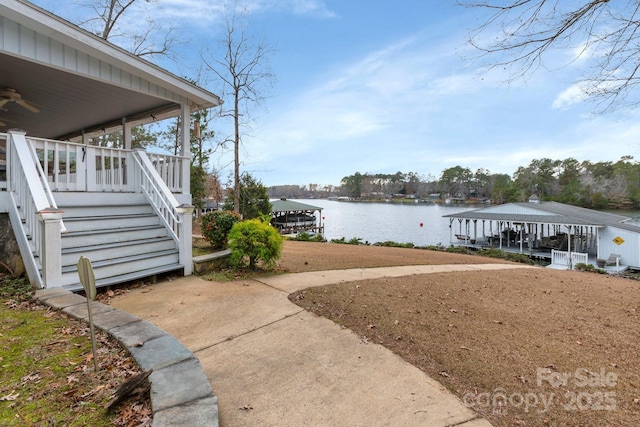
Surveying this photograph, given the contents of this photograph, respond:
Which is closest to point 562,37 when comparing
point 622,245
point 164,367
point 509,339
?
point 509,339

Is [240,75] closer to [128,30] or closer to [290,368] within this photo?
[128,30]

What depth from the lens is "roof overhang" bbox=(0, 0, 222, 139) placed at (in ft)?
15.5

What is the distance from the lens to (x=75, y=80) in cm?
621

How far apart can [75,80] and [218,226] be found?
411cm

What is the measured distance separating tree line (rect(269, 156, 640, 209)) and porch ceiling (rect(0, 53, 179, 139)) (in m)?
54.1

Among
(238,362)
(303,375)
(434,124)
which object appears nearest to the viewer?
(303,375)

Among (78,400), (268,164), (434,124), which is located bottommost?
(78,400)

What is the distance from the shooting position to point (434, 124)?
1925 cm

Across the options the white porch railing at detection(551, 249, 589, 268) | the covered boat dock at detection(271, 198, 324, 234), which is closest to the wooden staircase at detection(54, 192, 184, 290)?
the covered boat dock at detection(271, 198, 324, 234)

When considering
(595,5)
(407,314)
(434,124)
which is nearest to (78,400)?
(407,314)

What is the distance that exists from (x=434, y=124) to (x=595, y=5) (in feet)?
57.0

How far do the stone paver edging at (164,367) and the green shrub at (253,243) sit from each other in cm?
257

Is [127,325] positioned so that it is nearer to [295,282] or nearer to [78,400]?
[78,400]

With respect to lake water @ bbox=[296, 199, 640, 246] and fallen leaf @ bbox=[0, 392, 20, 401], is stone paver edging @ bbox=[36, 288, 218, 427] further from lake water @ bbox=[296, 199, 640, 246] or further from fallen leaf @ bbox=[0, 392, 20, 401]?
lake water @ bbox=[296, 199, 640, 246]
